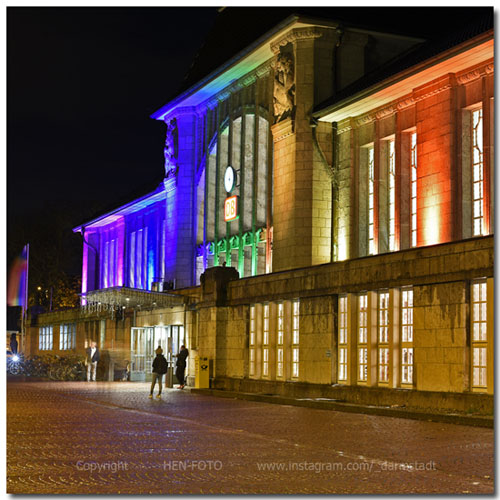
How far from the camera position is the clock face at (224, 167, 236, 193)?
139ft

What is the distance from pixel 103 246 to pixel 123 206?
9.48 meters

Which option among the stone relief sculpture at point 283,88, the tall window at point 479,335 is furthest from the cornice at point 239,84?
the tall window at point 479,335

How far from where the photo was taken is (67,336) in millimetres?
61844

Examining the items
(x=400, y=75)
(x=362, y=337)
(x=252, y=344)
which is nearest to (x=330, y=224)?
(x=252, y=344)

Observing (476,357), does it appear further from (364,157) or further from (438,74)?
(364,157)

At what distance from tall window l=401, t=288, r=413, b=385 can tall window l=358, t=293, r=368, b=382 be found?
1565 millimetres

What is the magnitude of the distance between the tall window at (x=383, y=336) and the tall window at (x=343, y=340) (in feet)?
5.44

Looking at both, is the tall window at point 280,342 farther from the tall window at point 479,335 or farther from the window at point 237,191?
the tall window at point 479,335

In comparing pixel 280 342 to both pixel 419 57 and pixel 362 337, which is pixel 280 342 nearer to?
pixel 362 337

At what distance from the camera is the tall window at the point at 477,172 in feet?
90.0

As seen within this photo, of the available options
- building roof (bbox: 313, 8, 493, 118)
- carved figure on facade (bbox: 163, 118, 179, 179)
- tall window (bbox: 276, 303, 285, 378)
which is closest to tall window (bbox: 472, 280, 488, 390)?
building roof (bbox: 313, 8, 493, 118)

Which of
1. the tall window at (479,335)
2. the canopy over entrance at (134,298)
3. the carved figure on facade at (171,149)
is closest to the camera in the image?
the tall window at (479,335)

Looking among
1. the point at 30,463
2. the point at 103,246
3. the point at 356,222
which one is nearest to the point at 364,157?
the point at 356,222

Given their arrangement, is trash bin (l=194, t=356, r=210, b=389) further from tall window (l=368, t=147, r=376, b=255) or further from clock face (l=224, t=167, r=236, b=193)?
clock face (l=224, t=167, r=236, b=193)
